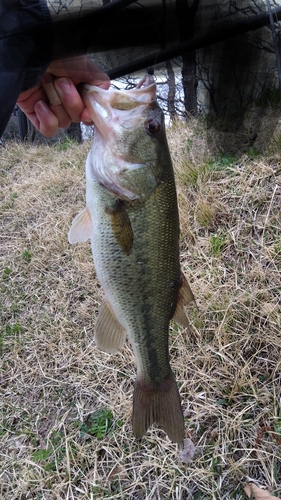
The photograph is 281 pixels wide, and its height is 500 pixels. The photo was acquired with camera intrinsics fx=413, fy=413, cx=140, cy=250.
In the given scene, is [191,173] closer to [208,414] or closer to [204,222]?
[204,222]

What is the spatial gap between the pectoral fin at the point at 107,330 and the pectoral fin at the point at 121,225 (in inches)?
10.0

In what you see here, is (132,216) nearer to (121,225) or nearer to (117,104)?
(121,225)

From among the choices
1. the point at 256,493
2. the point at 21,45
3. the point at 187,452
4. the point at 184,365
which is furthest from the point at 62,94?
the point at 256,493

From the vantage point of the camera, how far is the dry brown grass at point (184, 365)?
2057 mm

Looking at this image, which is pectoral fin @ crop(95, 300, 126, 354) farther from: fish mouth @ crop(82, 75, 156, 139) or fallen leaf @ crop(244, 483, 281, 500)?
fallen leaf @ crop(244, 483, 281, 500)

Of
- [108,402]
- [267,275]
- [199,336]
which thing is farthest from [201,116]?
[108,402]

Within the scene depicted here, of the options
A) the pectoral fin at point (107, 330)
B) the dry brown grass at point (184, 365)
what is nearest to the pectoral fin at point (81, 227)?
the pectoral fin at point (107, 330)

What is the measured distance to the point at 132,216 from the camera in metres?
1.43

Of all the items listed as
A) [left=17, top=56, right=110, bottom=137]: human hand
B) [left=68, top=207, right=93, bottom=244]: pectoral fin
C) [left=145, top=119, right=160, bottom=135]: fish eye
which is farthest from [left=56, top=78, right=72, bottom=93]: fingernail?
[left=68, top=207, right=93, bottom=244]: pectoral fin

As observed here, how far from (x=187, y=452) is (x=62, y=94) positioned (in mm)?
1765

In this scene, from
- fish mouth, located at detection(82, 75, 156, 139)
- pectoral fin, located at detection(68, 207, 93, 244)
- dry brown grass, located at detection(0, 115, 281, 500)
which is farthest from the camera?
dry brown grass, located at detection(0, 115, 281, 500)

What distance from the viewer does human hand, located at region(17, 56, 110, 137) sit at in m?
1.35

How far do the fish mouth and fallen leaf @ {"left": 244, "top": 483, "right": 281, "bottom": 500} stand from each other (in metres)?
1.66

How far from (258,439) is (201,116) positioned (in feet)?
11.5
